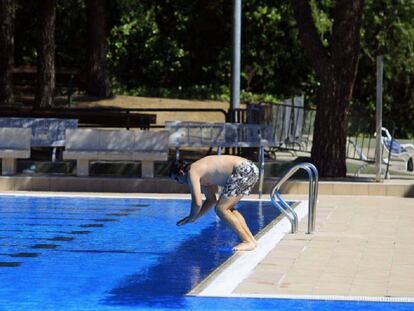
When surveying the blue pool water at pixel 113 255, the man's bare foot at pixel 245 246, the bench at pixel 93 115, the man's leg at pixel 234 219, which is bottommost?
the blue pool water at pixel 113 255

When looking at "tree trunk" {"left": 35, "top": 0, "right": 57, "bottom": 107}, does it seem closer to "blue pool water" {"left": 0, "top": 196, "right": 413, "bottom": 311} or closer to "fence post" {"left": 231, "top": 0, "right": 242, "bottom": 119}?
"fence post" {"left": 231, "top": 0, "right": 242, "bottom": 119}

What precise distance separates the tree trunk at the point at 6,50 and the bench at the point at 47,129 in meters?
9.03

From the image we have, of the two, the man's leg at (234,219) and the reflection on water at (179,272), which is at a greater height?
the man's leg at (234,219)

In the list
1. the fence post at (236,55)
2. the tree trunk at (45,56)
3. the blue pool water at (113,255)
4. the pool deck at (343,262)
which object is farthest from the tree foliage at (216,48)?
the pool deck at (343,262)

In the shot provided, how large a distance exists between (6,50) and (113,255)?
2014 centimetres

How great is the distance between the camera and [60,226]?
1470 cm

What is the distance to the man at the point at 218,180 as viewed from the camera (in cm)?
1121

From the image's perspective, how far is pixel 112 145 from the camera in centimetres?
2000

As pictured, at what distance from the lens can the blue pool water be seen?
9016 mm

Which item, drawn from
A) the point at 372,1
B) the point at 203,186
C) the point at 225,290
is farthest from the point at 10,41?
the point at 225,290

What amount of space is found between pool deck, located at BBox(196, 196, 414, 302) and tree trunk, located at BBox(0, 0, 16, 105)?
16547 mm

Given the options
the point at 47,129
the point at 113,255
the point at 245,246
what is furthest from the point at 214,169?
the point at 47,129

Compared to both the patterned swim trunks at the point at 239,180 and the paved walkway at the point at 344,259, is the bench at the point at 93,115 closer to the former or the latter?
the paved walkway at the point at 344,259

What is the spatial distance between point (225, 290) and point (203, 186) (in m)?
2.53
